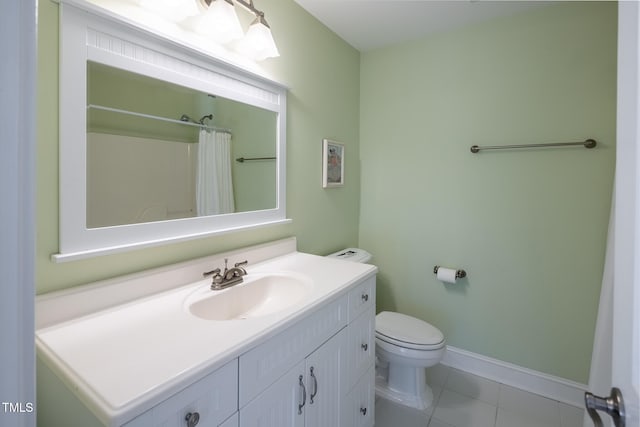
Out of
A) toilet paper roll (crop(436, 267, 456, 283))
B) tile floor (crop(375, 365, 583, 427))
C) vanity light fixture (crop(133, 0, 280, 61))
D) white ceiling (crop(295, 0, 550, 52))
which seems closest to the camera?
vanity light fixture (crop(133, 0, 280, 61))

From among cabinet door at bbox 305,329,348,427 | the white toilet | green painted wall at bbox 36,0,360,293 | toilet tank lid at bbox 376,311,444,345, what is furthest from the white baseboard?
cabinet door at bbox 305,329,348,427

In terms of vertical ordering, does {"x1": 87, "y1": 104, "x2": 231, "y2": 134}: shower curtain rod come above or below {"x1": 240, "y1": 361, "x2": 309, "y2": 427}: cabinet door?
above

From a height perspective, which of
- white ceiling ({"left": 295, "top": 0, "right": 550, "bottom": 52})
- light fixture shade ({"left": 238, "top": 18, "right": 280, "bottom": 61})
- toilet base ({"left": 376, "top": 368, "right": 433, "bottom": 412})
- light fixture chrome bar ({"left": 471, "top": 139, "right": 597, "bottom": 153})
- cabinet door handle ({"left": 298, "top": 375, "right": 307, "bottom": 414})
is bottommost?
toilet base ({"left": 376, "top": 368, "right": 433, "bottom": 412})

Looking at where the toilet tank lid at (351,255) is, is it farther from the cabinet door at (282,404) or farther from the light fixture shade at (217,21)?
the light fixture shade at (217,21)

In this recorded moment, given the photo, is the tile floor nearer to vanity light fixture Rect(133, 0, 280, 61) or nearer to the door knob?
the door knob

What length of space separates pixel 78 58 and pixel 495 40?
2242 millimetres

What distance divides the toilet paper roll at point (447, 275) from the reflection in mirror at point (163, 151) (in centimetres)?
135

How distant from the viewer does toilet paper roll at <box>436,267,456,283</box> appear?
203 cm

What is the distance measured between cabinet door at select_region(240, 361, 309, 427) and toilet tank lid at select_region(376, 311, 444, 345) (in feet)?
2.88

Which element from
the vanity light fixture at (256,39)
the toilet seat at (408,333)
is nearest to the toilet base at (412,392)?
the toilet seat at (408,333)

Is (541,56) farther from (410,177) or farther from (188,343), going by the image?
(188,343)

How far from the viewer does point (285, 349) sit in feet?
3.07

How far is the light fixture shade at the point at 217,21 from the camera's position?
3.99 feet

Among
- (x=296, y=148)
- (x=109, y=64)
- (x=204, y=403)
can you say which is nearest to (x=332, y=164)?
(x=296, y=148)
